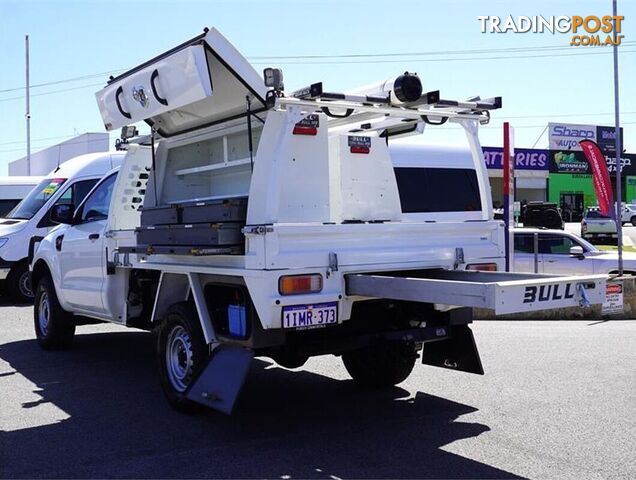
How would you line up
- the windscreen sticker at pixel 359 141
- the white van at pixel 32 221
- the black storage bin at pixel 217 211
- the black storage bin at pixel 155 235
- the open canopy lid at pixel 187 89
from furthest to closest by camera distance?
the white van at pixel 32 221
the windscreen sticker at pixel 359 141
the black storage bin at pixel 155 235
the open canopy lid at pixel 187 89
the black storage bin at pixel 217 211

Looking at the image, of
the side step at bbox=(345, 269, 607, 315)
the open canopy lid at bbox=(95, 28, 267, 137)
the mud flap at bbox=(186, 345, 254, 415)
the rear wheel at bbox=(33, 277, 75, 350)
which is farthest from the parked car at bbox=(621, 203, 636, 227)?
the mud flap at bbox=(186, 345, 254, 415)

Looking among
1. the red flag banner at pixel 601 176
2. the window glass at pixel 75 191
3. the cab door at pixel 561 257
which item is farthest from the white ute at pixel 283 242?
the red flag banner at pixel 601 176

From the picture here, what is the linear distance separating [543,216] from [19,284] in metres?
15.1

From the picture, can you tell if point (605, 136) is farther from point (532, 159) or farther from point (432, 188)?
point (432, 188)

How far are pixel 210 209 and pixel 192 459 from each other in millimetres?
1838

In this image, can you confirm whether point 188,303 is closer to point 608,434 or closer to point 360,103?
point 360,103

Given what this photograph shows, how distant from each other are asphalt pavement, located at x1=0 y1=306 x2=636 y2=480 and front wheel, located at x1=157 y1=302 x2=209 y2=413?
7.6 inches

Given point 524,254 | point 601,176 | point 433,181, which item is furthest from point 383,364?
point 433,181

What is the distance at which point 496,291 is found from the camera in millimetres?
4605

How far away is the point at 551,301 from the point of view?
507 centimetres

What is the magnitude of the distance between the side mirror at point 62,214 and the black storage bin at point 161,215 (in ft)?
6.53

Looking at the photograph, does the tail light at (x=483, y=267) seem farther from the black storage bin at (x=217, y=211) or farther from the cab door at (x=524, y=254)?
the cab door at (x=524, y=254)

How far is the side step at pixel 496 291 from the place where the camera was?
467 centimetres

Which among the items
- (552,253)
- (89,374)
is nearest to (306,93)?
(89,374)
